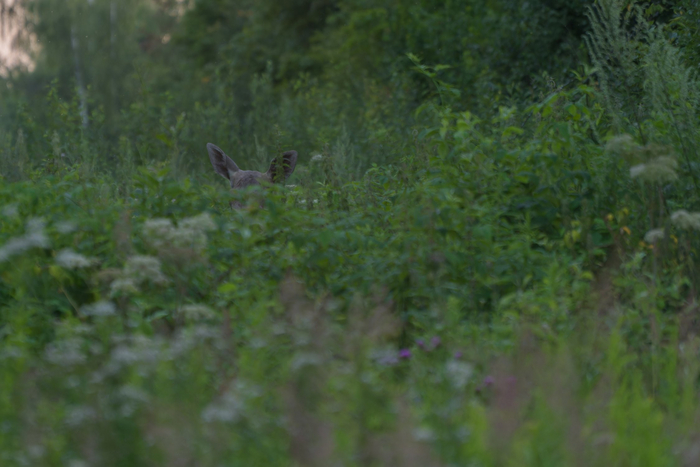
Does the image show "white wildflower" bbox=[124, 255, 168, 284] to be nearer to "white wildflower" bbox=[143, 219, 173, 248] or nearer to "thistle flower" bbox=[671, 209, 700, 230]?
"white wildflower" bbox=[143, 219, 173, 248]

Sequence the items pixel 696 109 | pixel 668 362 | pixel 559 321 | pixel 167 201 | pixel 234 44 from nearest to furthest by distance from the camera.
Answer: pixel 668 362 → pixel 559 321 → pixel 167 201 → pixel 696 109 → pixel 234 44

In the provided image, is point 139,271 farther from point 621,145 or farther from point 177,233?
point 621,145

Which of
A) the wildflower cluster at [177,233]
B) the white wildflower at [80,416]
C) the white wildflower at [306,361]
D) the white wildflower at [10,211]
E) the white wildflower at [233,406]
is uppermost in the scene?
the white wildflower at [10,211]

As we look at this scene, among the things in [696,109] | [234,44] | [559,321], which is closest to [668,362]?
[559,321]

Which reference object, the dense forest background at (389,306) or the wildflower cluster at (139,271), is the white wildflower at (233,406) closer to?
the dense forest background at (389,306)

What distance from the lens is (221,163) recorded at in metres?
8.50

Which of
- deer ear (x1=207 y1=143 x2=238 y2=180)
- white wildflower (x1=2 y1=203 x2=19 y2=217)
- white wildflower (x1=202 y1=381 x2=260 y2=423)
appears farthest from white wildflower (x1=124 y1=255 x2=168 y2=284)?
deer ear (x1=207 y1=143 x2=238 y2=180)

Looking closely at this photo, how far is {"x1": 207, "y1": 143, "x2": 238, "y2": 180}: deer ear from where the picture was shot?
27.6 feet

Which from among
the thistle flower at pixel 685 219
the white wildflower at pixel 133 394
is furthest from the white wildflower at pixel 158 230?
the thistle flower at pixel 685 219

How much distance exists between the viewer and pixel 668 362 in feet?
11.6

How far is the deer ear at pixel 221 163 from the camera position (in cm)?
841

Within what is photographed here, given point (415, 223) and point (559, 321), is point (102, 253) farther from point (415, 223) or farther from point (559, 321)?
point (559, 321)

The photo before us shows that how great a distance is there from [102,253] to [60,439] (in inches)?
76.7

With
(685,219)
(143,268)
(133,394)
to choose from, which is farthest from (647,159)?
(133,394)
